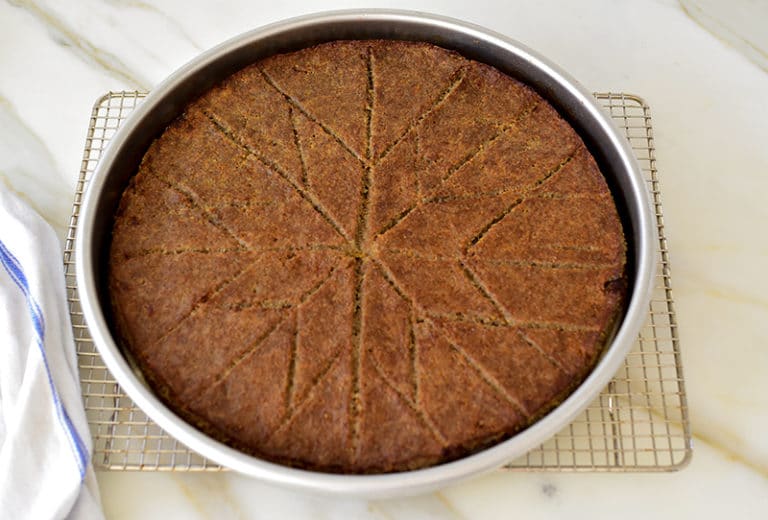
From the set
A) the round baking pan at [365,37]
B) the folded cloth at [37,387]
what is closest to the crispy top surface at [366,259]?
the round baking pan at [365,37]

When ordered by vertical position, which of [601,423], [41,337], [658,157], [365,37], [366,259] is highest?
[365,37]

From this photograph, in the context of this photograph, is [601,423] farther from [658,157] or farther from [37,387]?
[37,387]

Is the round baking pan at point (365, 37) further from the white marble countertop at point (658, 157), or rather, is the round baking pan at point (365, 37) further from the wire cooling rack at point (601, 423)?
the white marble countertop at point (658, 157)

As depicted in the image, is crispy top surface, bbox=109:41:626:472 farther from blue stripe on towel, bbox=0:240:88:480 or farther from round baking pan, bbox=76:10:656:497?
blue stripe on towel, bbox=0:240:88:480

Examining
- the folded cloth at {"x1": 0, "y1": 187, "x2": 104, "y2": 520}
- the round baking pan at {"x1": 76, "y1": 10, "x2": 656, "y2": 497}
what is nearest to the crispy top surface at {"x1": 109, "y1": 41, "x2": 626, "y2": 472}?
the round baking pan at {"x1": 76, "y1": 10, "x2": 656, "y2": 497}

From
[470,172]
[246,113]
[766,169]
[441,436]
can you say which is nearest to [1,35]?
[246,113]

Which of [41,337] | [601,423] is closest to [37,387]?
[41,337]

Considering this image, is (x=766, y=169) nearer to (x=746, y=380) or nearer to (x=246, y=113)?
(x=746, y=380)
